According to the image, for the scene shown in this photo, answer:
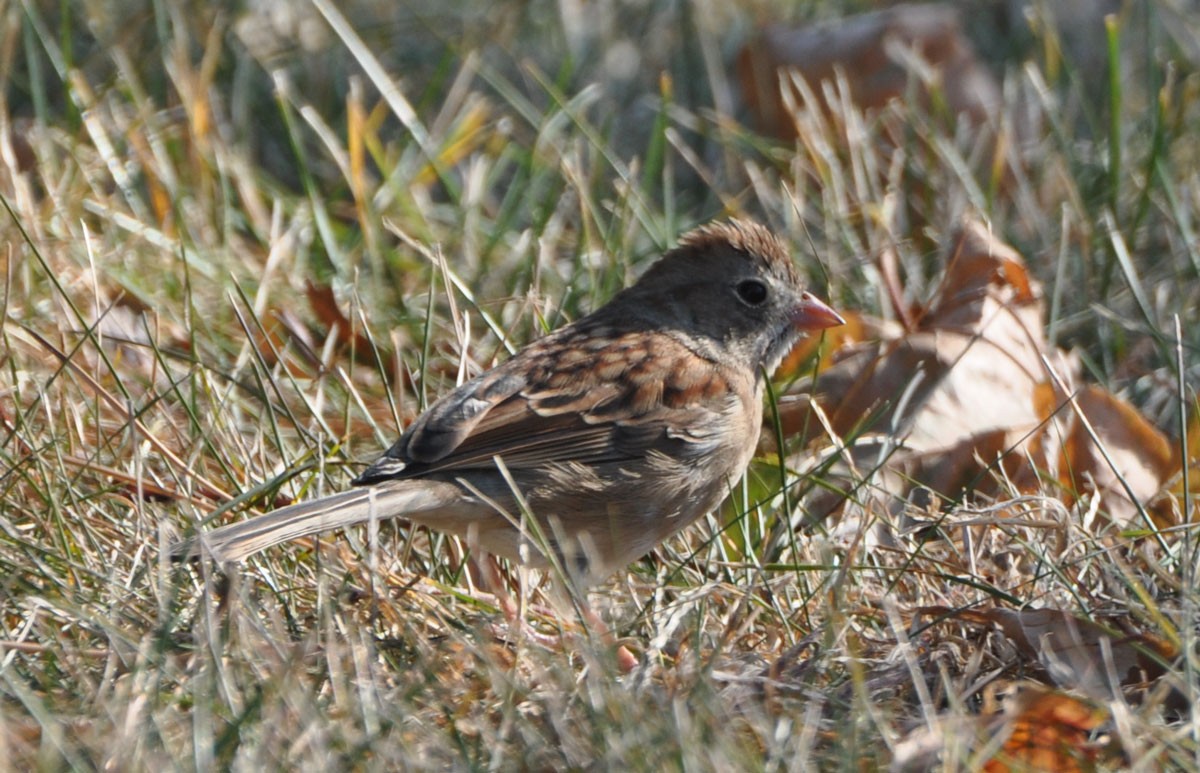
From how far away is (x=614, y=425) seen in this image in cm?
310

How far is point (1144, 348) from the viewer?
3.65 meters

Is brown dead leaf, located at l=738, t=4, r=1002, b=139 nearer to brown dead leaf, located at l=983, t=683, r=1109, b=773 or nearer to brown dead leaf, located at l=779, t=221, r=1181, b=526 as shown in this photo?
brown dead leaf, located at l=779, t=221, r=1181, b=526

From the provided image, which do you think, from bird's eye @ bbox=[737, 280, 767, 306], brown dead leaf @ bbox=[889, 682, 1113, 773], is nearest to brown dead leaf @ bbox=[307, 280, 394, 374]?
bird's eye @ bbox=[737, 280, 767, 306]

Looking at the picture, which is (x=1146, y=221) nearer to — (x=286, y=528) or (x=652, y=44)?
(x=652, y=44)

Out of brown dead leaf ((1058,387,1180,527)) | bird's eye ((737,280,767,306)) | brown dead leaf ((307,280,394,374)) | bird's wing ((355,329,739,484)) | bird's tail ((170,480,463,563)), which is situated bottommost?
brown dead leaf ((1058,387,1180,527))

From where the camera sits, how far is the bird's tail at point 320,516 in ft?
7.86

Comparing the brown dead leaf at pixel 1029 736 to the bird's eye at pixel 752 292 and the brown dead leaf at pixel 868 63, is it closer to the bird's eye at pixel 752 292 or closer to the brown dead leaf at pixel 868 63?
the bird's eye at pixel 752 292

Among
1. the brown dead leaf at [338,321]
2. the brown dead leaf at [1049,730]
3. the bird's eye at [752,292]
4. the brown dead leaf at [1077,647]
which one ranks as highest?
the brown dead leaf at [338,321]

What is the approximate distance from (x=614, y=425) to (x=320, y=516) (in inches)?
29.8

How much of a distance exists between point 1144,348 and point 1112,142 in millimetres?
569

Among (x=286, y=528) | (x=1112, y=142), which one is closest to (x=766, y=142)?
(x=1112, y=142)

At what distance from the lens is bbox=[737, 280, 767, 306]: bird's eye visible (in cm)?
340

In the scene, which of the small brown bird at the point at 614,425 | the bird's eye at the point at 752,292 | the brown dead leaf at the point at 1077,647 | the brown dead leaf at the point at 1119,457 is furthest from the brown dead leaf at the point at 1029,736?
the bird's eye at the point at 752,292

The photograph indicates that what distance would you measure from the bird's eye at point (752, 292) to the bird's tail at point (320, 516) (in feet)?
2.98
